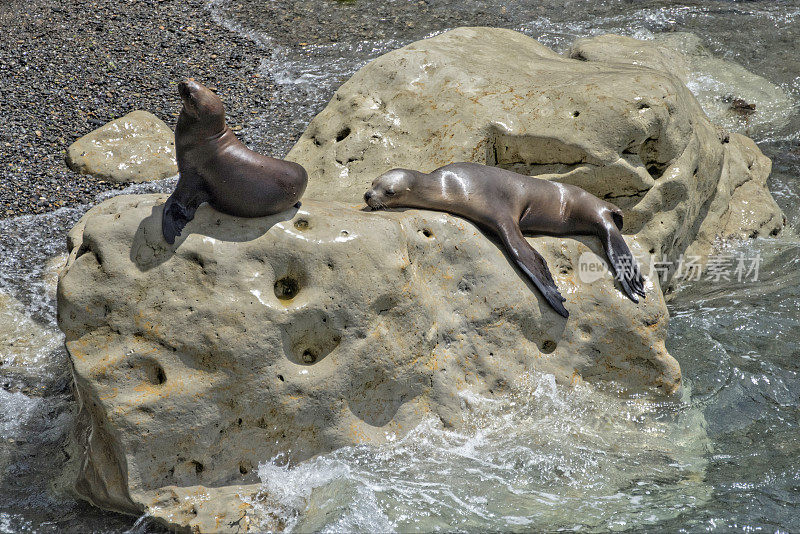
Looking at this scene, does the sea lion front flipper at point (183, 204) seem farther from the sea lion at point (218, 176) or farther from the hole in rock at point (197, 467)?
the hole in rock at point (197, 467)

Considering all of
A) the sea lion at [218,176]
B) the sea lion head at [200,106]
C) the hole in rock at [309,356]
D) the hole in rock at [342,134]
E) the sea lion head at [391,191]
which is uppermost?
the sea lion head at [200,106]

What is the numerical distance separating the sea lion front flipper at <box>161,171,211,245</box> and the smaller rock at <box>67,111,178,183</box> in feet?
11.4

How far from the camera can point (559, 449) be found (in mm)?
4582

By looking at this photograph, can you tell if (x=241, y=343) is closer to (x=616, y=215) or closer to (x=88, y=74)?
(x=616, y=215)

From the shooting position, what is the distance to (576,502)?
13.9 feet

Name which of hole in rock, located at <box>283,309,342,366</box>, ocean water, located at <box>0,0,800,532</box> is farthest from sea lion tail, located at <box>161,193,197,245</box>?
ocean water, located at <box>0,0,800,532</box>

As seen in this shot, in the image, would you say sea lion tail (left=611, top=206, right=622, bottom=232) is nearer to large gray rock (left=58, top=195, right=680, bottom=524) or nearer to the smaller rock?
large gray rock (left=58, top=195, right=680, bottom=524)

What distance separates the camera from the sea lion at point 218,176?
13.9 ft

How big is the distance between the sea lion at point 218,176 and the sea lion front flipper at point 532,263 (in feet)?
4.94

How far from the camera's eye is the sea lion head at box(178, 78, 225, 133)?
4.14 metres

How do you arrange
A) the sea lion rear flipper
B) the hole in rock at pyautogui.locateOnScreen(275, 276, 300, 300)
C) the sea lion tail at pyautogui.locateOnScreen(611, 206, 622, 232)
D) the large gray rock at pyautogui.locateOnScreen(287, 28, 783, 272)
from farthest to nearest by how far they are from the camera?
the large gray rock at pyautogui.locateOnScreen(287, 28, 783, 272) → the sea lion tail at pyautogui.locateOnScreen(611, 206, 622, 232) → the sea lion rear flipper → the hole in rock at pyautogui.locateOnScreen(275, 276, 300, 300)

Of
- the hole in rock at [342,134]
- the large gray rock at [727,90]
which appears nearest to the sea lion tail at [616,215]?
the hole in rock at [342,134]

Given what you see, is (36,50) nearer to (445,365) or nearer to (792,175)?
(445,365)

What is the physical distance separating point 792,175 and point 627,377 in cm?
467
